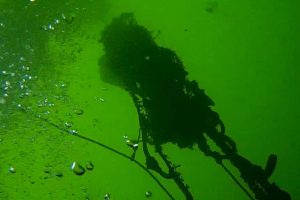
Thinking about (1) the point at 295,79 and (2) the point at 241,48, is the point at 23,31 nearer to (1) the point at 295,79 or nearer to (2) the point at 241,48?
(2) the point at 241,48

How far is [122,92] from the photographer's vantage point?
92.4 inches

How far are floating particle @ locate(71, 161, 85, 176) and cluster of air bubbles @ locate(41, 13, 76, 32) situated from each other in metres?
0.95

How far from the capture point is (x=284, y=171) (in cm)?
250

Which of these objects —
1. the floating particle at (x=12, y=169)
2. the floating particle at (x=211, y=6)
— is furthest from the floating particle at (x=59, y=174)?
the floating particle at (x=211, y=6)

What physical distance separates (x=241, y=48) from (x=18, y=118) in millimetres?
1665

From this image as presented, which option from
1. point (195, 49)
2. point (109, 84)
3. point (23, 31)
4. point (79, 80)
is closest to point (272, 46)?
point (195, 49)

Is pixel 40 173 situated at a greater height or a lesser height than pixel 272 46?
lesser

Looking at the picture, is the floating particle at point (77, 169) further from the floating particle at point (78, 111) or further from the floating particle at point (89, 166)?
the floating particle at point (78, 111)

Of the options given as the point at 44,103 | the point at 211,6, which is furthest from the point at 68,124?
the point at 211,6

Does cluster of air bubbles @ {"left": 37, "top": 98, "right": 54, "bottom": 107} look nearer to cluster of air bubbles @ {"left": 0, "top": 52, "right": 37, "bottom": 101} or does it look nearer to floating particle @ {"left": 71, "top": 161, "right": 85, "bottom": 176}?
cluster of air bubbles @ {"left": 0, "top": 52, "right": 37, "bottom": 101}

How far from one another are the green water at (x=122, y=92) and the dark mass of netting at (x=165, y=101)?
57 millimetres

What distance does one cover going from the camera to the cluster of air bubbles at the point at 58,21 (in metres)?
2.39

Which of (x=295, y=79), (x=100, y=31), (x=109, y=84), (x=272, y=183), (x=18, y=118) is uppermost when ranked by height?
(x=295, y=79)

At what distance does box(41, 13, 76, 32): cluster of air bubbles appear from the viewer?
2.39 meters
